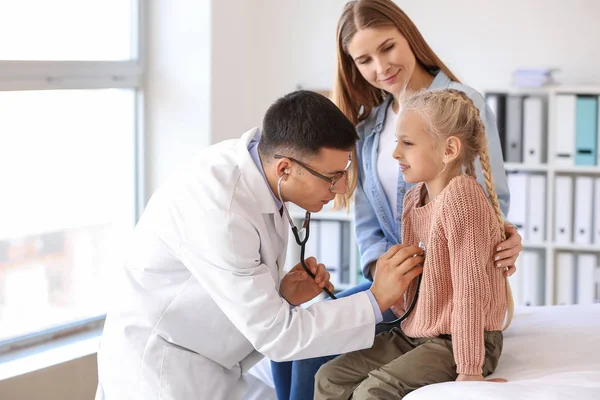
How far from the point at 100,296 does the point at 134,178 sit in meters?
0.49

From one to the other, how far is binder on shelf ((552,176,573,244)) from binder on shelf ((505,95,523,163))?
0.20 metres

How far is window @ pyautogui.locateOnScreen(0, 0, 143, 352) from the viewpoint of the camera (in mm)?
2785

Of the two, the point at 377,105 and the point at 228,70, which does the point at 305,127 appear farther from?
the point at 228,70

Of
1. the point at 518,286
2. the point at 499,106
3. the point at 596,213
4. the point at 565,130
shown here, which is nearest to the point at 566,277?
the point at 518,286

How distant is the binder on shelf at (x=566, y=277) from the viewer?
3559 millimetres

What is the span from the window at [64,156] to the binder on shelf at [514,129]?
1.55m

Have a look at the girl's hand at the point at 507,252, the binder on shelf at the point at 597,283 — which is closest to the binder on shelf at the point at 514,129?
the binder on shelf at the point at 597,283

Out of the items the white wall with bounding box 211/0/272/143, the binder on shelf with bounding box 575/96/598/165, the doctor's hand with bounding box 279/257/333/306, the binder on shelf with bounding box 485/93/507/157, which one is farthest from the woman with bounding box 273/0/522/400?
the binder on shelf with bounding box 575/96/598/165

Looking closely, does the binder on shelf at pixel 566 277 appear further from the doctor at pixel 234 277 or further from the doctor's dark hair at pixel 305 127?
the doctor's dark hair at pixel 305 127

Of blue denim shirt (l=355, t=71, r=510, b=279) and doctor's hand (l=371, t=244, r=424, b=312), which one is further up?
blue denim shirt (l=355, t=71, r=510, b=279)

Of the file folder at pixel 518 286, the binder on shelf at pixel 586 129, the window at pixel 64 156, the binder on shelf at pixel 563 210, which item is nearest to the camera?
the window at pixel 64 156

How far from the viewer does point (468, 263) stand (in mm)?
1653

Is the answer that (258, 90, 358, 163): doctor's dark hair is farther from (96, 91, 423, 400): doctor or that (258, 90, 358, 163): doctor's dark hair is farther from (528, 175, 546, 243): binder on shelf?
(528, 175, 546, 243): binder on shelf

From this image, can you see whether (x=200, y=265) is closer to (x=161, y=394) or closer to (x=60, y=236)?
(x=161, y=394)
